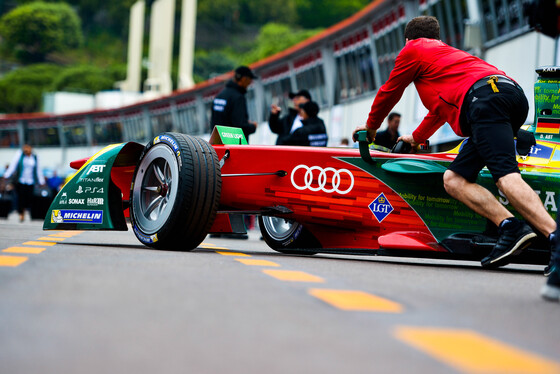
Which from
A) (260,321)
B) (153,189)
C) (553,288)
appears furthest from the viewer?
(153,189)

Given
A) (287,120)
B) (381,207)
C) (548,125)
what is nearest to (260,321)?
(381,207)

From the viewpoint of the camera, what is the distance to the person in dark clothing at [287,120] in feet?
38.3

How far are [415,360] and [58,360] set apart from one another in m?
1.02

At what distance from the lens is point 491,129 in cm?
615

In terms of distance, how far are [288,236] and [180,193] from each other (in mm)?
1452

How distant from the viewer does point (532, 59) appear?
18703mm

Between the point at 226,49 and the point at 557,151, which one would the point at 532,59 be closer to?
the point at 557,151

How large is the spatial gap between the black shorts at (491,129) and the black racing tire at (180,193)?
1795mm

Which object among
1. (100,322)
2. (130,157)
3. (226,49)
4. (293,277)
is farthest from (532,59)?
(226,49)

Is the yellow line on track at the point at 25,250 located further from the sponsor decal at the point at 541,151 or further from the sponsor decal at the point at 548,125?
the sponsor decal at the point at 548,125

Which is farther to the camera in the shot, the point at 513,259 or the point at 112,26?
the point at 112,26

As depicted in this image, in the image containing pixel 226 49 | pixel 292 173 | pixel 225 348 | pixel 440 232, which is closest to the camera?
pixel 225 348

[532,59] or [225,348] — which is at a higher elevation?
[532,59]

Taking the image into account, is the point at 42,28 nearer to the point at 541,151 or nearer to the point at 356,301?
the point at 541,151
